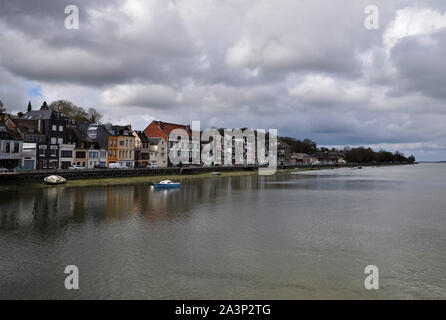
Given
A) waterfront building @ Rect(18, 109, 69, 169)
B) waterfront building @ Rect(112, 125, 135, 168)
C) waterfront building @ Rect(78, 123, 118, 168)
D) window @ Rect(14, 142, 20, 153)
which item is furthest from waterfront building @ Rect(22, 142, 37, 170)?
waterfront building @ Rect(112, 125, 135, 168)

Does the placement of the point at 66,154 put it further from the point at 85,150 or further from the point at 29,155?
the point at 29,155

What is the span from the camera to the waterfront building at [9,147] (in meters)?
65.6

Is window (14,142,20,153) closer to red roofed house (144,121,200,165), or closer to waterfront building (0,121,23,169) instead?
waterfront building (0,121,23,169)

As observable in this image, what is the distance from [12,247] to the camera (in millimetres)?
23625

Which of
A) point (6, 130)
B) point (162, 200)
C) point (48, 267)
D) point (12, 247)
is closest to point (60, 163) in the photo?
point (6, 130)

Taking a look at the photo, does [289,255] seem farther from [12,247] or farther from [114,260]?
[12,247]

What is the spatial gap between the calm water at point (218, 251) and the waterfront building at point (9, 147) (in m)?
29.5

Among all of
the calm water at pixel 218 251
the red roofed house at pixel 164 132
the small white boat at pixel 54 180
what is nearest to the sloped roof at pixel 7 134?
the small white boat at pixel 54 180

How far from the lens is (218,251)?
2347cm

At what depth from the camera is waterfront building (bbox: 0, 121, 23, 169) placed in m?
65.6

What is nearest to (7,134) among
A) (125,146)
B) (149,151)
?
(125,146)

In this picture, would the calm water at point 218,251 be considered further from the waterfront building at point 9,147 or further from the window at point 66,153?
the window at point 66,153

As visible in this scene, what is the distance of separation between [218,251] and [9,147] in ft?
195
